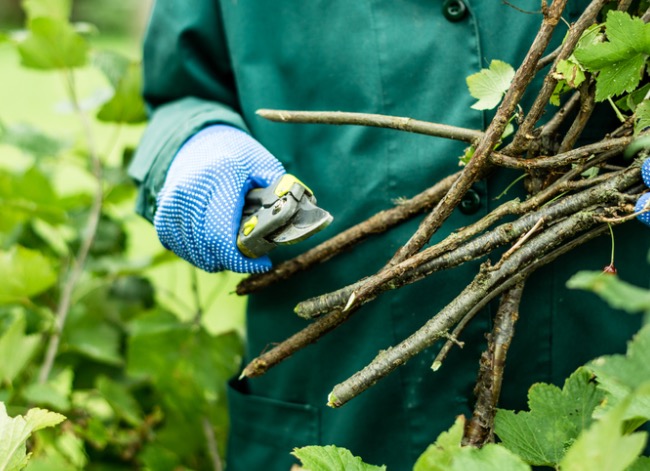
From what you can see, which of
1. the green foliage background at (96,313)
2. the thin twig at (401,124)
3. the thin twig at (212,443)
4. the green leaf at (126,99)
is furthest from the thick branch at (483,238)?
the green leaf at (126,99)

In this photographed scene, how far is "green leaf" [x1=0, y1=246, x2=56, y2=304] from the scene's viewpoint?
3.78ft

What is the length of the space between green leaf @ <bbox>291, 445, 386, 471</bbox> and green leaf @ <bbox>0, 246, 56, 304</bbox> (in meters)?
0.70

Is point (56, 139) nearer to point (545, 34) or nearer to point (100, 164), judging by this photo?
point (100, 164)

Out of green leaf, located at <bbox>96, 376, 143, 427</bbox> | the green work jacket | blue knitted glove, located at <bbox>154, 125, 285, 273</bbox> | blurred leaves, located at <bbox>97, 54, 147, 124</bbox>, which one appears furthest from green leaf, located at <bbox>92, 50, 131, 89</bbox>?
green leaf, located at <bbox>96, 376, 143, 427</bbox>

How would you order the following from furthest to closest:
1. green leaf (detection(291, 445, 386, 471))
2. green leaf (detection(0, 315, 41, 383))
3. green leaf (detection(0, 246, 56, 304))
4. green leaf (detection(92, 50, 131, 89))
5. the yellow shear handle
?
green leaf (detection(92, 50, 131, 89))
green leaf (detection(0, 246, 56, 304))
green leaf (detection(0, 315, 41, 383))
the yellow shear handle
green leaf (detection(291, 445, 386, 471))

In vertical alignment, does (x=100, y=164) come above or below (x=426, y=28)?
below

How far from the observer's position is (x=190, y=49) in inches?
44.9

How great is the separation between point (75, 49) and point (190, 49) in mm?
299

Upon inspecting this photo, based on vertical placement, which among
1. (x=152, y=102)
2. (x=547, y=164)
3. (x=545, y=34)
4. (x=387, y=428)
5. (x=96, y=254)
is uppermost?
(x=545, y=34)

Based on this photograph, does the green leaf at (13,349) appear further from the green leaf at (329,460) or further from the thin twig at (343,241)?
the green leaf at (329,460)

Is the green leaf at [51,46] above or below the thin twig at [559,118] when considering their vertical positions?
below

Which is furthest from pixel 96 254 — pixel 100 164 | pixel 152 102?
pixel 152 102

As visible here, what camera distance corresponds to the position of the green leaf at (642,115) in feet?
2.35

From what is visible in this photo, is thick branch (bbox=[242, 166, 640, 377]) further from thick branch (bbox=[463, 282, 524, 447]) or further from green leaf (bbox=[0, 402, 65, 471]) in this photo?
green leaf (bbox=[0, 402, 65, 471])
